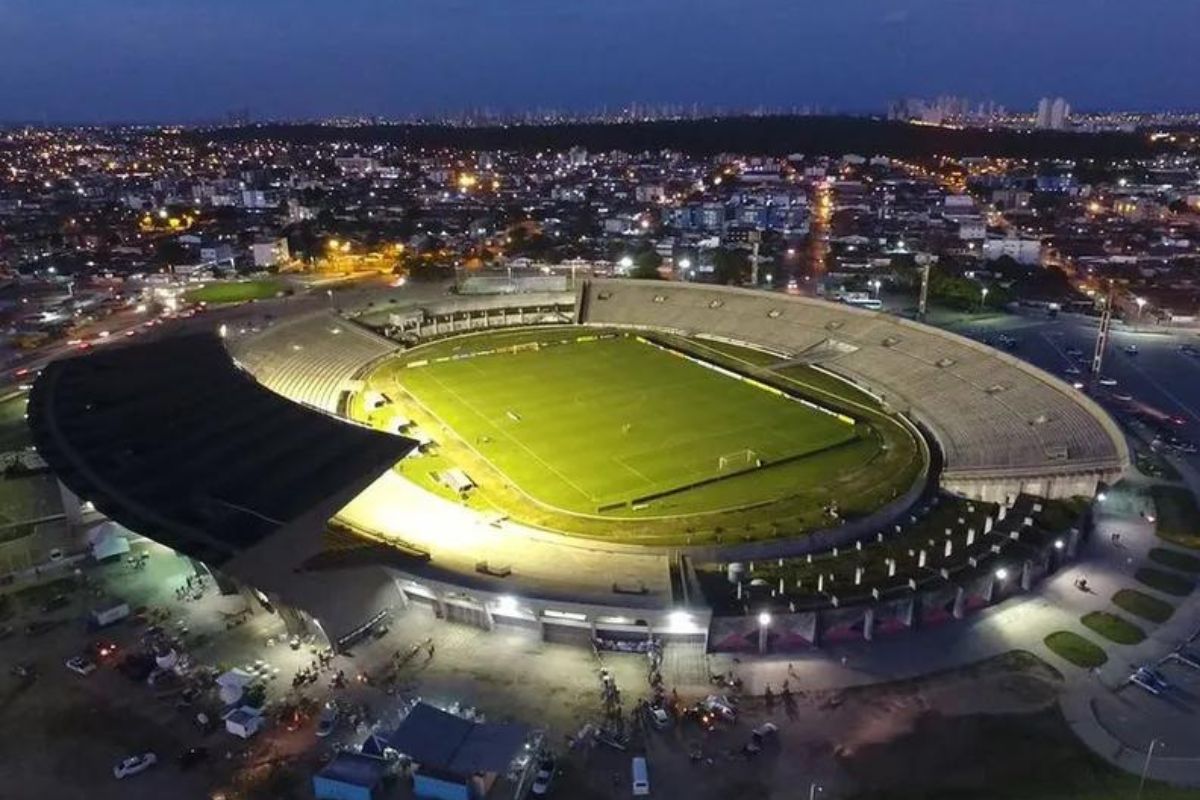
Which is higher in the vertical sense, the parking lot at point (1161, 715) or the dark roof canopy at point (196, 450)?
the dark roof canopy at point (196, 450)

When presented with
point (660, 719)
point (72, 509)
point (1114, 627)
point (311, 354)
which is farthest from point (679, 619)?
point (311, 354)

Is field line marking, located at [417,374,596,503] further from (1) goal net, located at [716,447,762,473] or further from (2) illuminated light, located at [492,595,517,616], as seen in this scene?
(2) illuminated light, located at [492,595,517,616]

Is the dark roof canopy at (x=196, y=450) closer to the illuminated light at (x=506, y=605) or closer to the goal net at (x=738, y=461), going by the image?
the illuminated light at (x=506, y=605)

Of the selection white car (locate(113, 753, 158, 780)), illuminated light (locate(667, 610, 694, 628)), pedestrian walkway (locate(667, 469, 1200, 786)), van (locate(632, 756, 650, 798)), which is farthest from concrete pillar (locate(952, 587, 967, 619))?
white car (locate(113, 753, 158, 780))

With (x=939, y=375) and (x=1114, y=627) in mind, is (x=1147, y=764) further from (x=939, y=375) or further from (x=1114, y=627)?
(x=939, y=375)

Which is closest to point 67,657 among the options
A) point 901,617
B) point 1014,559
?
point 901,617

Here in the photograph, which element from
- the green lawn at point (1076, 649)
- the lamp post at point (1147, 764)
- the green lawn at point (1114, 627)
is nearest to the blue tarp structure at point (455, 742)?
the lamp post at point (1147, 764)

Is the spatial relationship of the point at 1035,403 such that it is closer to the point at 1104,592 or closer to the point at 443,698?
the point at 1104,592
